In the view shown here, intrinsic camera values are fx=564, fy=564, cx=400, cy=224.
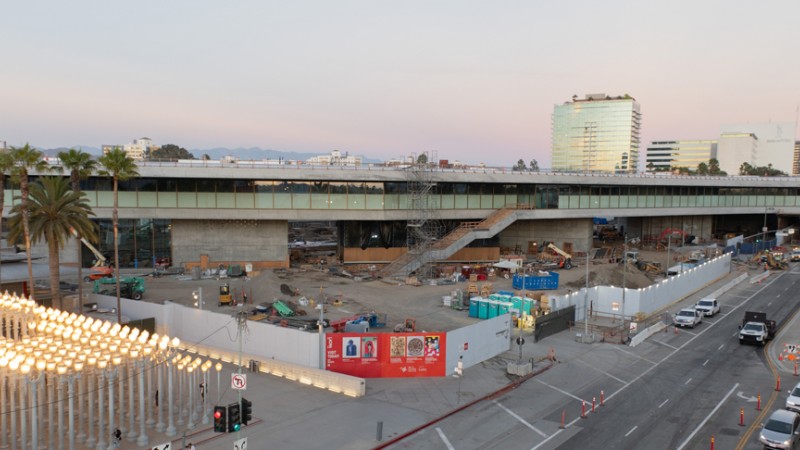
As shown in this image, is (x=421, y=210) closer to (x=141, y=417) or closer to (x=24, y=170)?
(x=24, y=170)

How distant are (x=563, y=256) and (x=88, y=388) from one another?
63460mm

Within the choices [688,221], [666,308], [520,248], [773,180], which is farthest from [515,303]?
[773,180]

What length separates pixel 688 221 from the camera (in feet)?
341

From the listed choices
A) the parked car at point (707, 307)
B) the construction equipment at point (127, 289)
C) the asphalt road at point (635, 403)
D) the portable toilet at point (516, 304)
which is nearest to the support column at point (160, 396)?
the asphalt road at point (635, 403)

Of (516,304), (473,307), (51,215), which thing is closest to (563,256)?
(516,304)

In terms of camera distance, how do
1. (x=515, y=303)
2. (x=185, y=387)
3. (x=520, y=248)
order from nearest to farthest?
(x=185, y=387) → (x=515, y=303) → (x=520, y=248)

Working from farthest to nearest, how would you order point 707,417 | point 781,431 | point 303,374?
1. point 303,374
2. point 707,417
3. point 781,431

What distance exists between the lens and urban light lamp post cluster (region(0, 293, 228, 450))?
20.9 metres

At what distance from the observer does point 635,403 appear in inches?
1105

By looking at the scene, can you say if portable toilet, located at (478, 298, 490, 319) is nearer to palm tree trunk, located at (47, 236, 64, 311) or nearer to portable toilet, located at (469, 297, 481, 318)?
portable toilet, located at (469, 297, 481, 318)

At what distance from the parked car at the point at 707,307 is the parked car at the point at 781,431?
27120mm

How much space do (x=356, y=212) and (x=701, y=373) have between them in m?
39.7

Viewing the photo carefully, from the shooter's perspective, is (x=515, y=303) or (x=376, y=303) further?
(x=376, y=303)

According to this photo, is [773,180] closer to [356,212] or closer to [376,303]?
[356,212]
